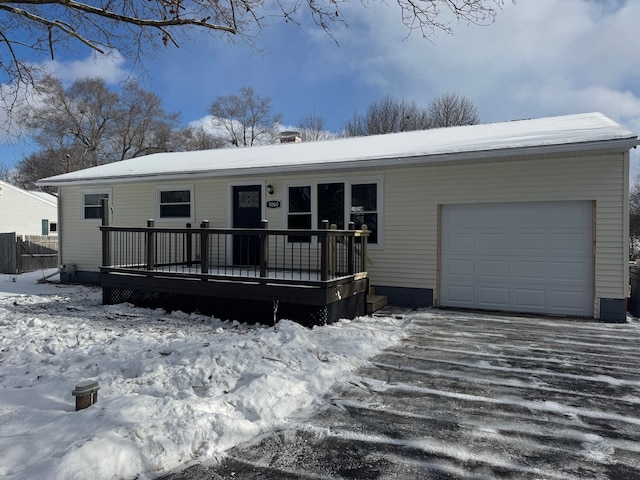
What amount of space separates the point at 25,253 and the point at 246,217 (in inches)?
433

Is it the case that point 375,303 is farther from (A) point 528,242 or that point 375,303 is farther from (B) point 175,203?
(B) point 175,203

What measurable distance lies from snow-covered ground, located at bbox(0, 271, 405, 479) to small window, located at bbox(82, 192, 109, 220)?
5363 mm

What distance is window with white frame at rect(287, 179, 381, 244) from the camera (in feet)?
27.5

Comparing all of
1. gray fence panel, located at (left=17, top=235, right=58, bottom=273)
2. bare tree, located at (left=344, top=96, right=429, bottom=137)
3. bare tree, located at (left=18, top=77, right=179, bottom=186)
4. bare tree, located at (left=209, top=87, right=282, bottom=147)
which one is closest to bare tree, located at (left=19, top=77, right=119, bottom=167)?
bare tree, located at (left=18, top=77, right=179, bottom=186)

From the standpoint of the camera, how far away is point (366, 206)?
8.43 metres

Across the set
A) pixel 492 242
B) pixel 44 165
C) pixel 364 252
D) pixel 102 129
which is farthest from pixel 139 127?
pixel 492 242

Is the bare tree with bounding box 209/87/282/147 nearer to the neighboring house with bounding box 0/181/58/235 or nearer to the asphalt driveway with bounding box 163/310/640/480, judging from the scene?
Answer: the neighboring house with bounding box 0/181/58/235

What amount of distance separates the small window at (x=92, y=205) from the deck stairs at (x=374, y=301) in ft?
26.3

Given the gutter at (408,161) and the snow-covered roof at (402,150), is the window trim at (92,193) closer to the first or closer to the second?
the snow-covered roof at (402,150)

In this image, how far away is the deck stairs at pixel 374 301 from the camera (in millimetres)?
7297

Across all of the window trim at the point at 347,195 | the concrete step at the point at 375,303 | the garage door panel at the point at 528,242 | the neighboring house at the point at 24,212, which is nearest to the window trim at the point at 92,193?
the window trim at the point at 347,195

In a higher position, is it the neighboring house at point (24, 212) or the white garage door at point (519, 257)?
the neighboring house at point (24, 212)

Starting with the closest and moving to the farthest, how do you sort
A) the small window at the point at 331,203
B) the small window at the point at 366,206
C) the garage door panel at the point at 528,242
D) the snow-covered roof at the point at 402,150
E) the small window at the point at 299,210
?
the snow-covered roof at the point at 402,150 < the garage door panel at the point at 528,242 < the small window at the point at 366,206 < the small window at the point at 331,203 < the small window at the point at 299,210

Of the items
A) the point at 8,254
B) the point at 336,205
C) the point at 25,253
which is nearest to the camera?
the point at 336,205
